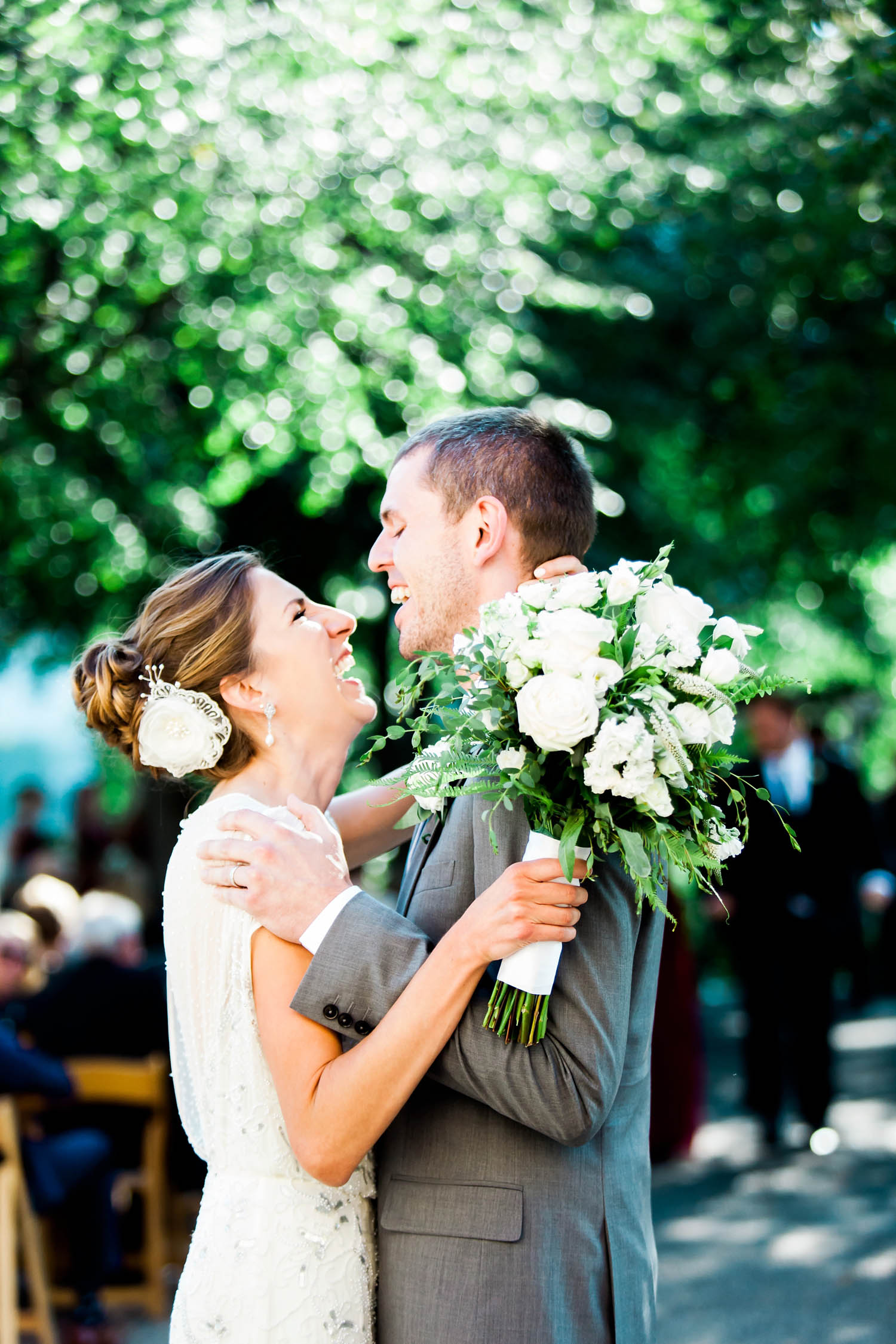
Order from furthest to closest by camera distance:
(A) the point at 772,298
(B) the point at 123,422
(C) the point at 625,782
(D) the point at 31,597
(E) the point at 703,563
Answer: (E) the point at 703,563
(D) the point at 31,597
(A) the point at 772,298
(B) the point at 123,422
(C) the point at 625,782

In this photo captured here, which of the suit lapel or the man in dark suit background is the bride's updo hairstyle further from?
the man in dark suit background

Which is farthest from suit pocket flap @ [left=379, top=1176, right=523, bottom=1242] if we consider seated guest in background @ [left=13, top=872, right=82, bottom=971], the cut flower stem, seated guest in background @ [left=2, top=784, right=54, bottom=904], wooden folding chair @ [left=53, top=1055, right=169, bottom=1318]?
seated guest in background @ [left=2, top=784, right=54, bottom=904]

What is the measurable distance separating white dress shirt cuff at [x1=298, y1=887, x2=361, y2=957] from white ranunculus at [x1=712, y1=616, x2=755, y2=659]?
801 mm

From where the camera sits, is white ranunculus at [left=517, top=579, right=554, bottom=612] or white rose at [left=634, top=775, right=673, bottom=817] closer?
white rose at [left=634, top=775, right=673, bottom=817]

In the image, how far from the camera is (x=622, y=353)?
8875mm

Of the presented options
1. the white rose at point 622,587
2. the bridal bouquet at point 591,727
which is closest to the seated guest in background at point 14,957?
the bridal bouquet at point 591,727

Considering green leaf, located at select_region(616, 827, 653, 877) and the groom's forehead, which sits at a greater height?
the groom's forehead

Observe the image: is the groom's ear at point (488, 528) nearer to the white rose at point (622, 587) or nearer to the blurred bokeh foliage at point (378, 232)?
the white rose at point (622, 587)

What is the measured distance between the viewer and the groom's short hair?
8.76ft

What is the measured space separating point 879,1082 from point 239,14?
28.1 feet

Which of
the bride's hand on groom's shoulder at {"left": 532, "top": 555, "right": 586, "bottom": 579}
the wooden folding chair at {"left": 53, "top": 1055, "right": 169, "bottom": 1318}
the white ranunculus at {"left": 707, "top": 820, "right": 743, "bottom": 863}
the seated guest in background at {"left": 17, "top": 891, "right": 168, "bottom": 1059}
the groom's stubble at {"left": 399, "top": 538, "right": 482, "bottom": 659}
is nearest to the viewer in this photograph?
the white ranunculus at {"left": 707, "top": 820, "right": 743, "bottom": 863}

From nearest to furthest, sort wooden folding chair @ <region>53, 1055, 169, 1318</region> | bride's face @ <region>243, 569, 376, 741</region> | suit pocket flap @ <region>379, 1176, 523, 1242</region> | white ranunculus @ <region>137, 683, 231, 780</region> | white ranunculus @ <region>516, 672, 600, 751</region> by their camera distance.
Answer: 1. white ranunculus @ <region>516, 672, 600, 751</region>
2. suit pocket flap @ <region>379, 1176, 523, 1242</region>
3. white ranunculus @ <region>137, 683, 231, 780</region>
4. bride's face @ <region>243, 569, 376, 741</region>
5. wooden folding chair @ <region>53, 1055, 169, 1318</region>

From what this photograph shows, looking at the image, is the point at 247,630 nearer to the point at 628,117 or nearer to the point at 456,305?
the point at 456,305

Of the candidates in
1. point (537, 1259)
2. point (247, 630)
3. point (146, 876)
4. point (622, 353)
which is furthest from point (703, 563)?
point (537, 1259)
